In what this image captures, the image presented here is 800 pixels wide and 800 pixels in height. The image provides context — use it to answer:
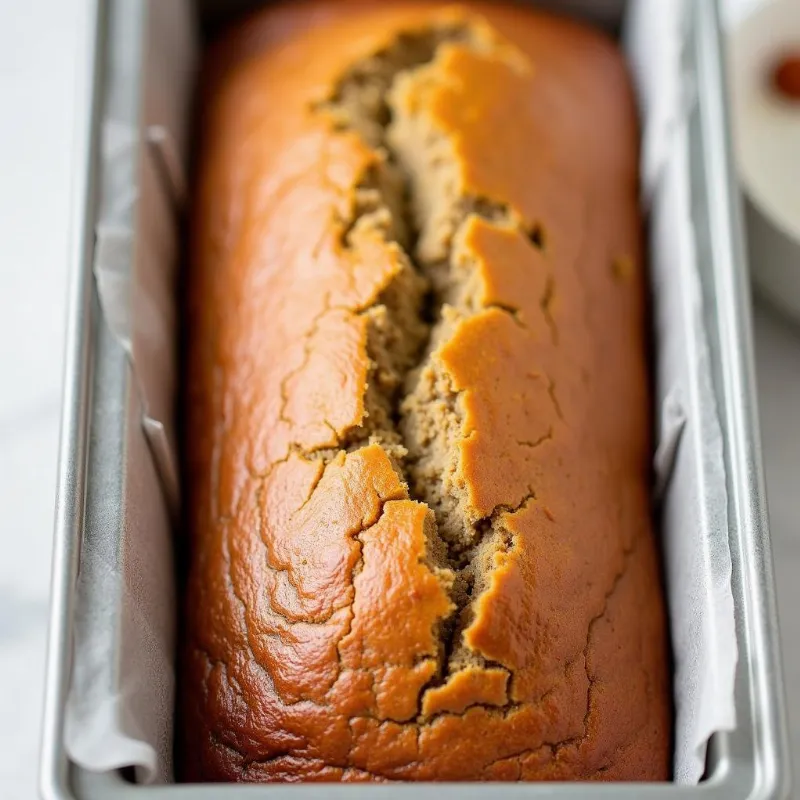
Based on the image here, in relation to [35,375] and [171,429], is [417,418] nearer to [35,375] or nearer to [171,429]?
[171,429]

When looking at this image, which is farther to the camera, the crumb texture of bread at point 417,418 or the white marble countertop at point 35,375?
the white marble countertop at point 35,375

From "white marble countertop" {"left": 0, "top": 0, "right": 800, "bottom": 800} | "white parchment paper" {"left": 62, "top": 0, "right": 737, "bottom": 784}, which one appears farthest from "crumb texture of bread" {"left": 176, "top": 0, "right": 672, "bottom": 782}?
"white marble countertop" {"left": 0, "top": 0, "right": 800, "bottom": 800}

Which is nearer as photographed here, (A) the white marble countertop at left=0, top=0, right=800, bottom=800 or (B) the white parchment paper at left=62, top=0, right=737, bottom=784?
(B) the white parchment paper at left=62, top=0, right=737, bottom=784

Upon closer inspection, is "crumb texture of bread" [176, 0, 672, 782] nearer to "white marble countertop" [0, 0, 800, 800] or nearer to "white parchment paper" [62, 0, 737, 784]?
"white parchment paper" [62, 0, 737, 784]

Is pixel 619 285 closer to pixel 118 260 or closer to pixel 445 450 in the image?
pixel 445 450

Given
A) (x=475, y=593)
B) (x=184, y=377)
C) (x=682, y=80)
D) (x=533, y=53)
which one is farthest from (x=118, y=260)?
(x=682, y=80)

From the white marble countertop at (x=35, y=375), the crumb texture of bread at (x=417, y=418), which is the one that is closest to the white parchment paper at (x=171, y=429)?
the crumb texture of bread at (x=417, y=418)

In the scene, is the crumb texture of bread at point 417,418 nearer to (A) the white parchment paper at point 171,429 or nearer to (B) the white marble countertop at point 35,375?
(A) the white parchment paper at point 171,429
